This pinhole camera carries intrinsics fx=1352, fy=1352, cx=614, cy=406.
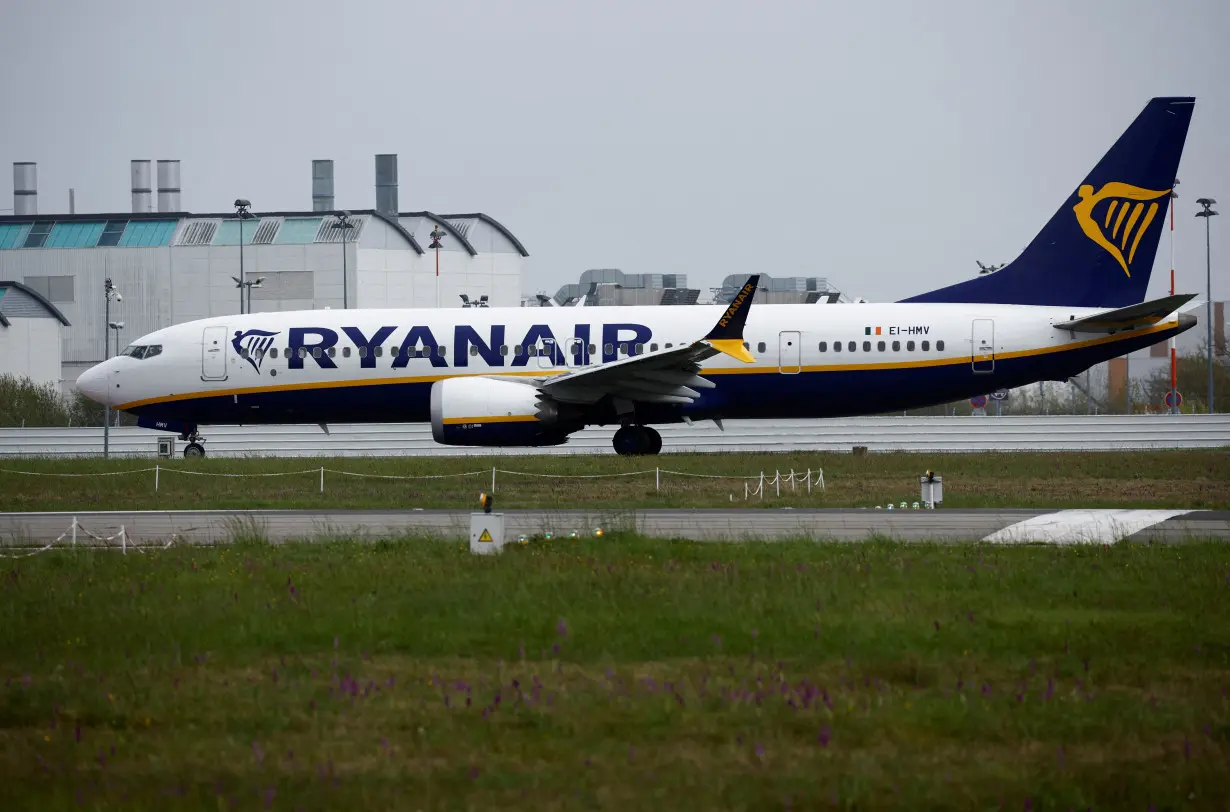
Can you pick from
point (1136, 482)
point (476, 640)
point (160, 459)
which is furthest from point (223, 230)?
point (476, 640)

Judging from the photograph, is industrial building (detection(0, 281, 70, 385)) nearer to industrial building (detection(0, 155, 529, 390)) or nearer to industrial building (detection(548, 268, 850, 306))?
industrial building (detection(0, 155, 529, 390))

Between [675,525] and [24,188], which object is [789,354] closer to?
[675,525]

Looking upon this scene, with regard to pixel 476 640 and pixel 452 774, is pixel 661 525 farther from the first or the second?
pixel 452 774

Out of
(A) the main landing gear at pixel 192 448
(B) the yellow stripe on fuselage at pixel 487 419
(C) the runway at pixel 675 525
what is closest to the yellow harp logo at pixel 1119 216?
(C) the runway at pixel 675 525

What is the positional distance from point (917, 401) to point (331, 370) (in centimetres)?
1385

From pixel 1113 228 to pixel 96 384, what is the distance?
24.9 meters

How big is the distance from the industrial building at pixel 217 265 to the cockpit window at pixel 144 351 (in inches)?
1371

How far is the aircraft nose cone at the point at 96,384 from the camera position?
33812 millimetres

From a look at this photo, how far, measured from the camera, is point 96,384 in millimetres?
33906

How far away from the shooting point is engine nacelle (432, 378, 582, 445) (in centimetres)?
2866

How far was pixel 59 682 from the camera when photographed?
31.3ft

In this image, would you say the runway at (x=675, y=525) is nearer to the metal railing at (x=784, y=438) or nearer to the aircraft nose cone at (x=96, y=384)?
the aircraft nose cone at (x=96, y=384)

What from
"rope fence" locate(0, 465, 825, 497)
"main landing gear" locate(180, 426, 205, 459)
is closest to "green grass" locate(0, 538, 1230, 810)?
"rope fence" locate(0, 465, 825, 497)

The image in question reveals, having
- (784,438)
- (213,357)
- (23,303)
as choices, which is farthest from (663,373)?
(23,303)
